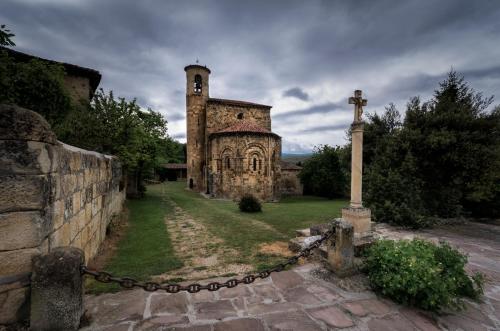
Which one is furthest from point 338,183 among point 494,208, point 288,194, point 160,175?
point 160,175

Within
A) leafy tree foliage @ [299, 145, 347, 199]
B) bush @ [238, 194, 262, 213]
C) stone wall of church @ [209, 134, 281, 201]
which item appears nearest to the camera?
bush @ [238, 194, 262, 213]

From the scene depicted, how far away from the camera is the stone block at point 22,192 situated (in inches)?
85.4

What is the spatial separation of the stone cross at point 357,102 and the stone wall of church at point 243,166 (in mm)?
14318

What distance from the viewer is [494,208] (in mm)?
11398

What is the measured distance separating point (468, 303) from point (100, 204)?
296 inches

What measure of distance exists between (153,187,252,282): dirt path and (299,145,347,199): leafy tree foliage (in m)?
17.2

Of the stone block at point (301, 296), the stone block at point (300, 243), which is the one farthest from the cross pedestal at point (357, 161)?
the stone block at point (301, 296)

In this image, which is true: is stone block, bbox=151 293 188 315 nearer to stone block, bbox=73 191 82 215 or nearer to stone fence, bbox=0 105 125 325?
stone fence, bbox=0 105 125 325

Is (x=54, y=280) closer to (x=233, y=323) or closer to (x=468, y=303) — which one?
(x=233, y=323)

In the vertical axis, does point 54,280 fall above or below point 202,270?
above

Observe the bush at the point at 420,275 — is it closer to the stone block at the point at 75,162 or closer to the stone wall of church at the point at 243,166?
the stone block at the point at 75,162

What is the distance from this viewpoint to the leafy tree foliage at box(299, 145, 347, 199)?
23281 millimetres

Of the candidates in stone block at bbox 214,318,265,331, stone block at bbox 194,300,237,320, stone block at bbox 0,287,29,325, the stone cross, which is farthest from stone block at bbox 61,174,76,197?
the stone cross

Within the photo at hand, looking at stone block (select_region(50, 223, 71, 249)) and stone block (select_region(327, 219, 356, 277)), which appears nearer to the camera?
stone block (select_region(50, 223, 71, 249))
